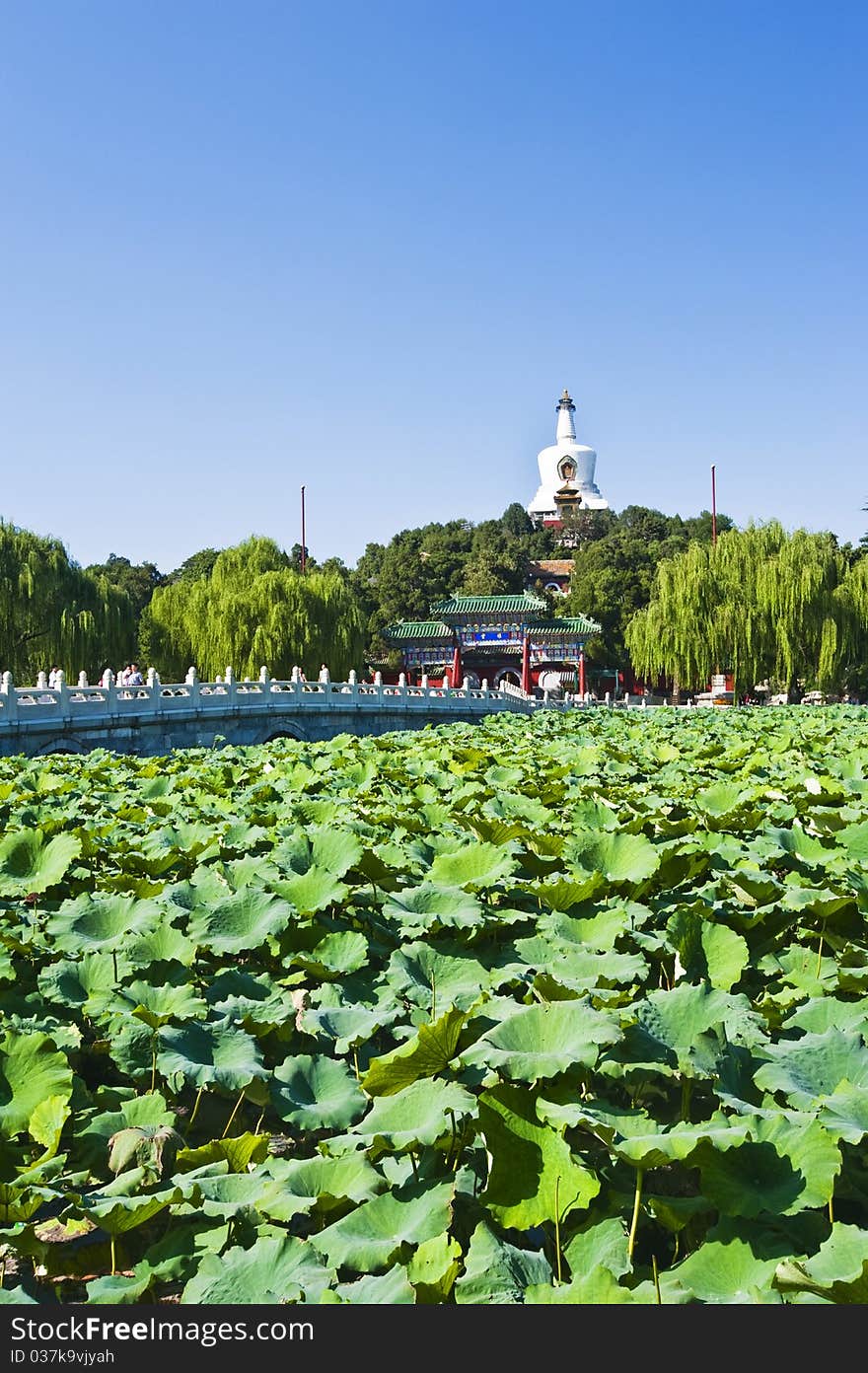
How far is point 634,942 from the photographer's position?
3045mm

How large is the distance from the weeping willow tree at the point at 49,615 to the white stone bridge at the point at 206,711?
218 cm

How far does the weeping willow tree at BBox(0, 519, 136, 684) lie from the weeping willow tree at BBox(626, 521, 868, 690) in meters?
14.4

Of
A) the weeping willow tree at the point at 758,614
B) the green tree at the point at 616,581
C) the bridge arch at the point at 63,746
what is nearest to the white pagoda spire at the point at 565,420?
the green tree at the point at 616,581

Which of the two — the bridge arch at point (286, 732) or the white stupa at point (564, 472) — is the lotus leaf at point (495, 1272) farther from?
the white stupa at point (564, 472)

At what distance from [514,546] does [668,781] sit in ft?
198

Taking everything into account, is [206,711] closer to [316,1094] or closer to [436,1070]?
[316,1094]

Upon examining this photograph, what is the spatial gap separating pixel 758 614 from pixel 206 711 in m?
15.3

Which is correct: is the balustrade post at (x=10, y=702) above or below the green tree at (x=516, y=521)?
below

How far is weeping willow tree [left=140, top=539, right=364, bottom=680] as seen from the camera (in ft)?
93.0

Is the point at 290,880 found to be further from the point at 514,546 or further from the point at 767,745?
the point at 514,546

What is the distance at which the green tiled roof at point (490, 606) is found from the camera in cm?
4212

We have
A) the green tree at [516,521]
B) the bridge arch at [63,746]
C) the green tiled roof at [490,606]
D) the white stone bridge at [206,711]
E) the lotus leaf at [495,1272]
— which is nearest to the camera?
the lotus leaf at [495,1272]

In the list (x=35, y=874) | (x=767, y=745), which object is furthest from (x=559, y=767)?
(x=35, y=874)

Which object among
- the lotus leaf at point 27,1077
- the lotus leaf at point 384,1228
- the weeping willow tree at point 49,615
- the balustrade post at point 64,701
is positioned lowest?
the lotus leaf at point 384,1228
